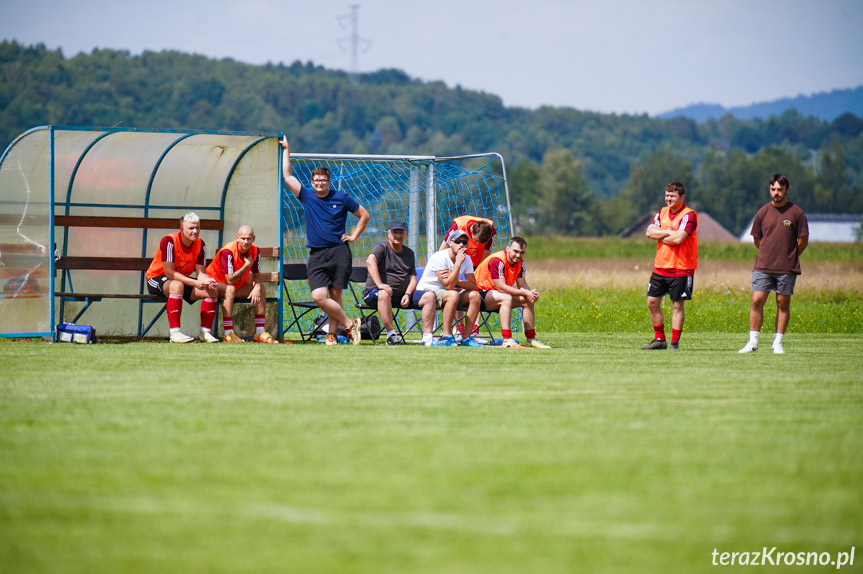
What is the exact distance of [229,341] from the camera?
1254 cm

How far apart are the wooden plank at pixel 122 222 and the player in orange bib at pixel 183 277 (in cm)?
82

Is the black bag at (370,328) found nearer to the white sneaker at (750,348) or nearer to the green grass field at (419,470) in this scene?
the white sneaker at (750,348)

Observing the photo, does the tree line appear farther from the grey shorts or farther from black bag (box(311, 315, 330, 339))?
the grey shorts

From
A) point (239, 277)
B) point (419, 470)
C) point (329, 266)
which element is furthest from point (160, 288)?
point (419, 470)

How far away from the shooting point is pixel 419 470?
469cm

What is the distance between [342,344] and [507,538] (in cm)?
862

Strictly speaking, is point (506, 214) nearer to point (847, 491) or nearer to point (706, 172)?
point (847, 491)

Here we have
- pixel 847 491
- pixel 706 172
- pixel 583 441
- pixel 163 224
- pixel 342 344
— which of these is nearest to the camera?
pixel 847 491

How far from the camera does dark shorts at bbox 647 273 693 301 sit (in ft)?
38.5

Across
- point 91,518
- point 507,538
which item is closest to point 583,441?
point 507,538

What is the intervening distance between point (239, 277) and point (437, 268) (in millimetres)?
2318

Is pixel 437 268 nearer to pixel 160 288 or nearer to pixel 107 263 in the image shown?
pixel 160 288

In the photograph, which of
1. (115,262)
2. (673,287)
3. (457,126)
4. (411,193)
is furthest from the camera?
(457,126)

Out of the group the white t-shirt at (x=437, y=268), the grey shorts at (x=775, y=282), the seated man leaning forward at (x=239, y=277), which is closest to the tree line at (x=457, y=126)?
the seated man leaning forward at (x=239, y=277)
